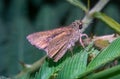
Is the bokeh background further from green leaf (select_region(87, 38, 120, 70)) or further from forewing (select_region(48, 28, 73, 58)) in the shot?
green leaf (select_region(87, 38, 120, 70))

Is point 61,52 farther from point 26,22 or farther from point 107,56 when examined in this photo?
point 26,22

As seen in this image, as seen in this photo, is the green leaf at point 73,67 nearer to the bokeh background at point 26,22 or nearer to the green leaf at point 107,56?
the green leaf at point 107,56

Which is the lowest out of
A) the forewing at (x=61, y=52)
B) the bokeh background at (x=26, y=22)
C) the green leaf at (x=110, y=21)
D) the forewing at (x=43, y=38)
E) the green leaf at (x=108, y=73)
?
the bokeh background at (x=26, y=22)

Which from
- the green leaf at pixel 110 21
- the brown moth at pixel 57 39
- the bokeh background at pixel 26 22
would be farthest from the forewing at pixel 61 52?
the bokeh background at pixel 26 22

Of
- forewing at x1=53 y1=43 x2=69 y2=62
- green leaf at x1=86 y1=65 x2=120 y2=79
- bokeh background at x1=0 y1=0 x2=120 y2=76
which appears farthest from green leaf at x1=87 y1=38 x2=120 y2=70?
bokeh background at x1=0 y1=0 x2=120 y2=76

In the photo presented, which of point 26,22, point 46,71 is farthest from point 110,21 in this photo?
point 26,22

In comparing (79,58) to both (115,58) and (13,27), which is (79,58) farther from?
(13,27)

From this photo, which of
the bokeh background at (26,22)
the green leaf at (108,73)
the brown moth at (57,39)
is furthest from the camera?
the bokeh background at (26,22)
